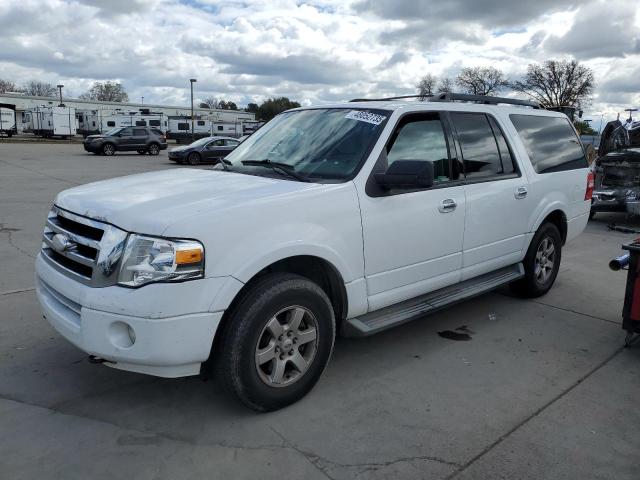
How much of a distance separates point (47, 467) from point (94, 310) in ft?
2.67

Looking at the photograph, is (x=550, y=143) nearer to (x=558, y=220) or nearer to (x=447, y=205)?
(x=558, y=220)

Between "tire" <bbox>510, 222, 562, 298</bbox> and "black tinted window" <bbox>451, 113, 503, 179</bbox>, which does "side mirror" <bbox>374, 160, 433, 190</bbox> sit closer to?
"black tinted window" <bbox>451, 113, 503, 179</bbox>

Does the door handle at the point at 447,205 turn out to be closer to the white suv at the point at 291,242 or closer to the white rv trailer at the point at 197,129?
the white suv at the point at 291,242

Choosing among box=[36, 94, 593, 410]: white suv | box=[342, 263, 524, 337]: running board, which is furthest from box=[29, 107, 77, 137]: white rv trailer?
box=[342, 263, 524, 337]: running board

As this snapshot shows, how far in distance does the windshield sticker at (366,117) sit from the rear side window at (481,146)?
0.84m

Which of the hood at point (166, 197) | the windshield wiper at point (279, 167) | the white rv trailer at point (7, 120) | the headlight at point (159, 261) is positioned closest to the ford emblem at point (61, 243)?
the hood at point (166, 197)

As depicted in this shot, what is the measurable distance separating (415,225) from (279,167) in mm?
1065

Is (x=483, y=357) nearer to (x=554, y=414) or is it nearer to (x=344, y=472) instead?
(x=554, y=414)

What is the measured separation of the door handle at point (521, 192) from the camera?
488cm

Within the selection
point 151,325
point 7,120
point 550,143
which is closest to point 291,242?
point 151,325

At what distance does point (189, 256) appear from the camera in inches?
109

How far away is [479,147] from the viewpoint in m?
4.64

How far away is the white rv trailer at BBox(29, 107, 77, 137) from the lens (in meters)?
45.2

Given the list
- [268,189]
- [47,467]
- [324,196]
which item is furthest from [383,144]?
[47,467]
